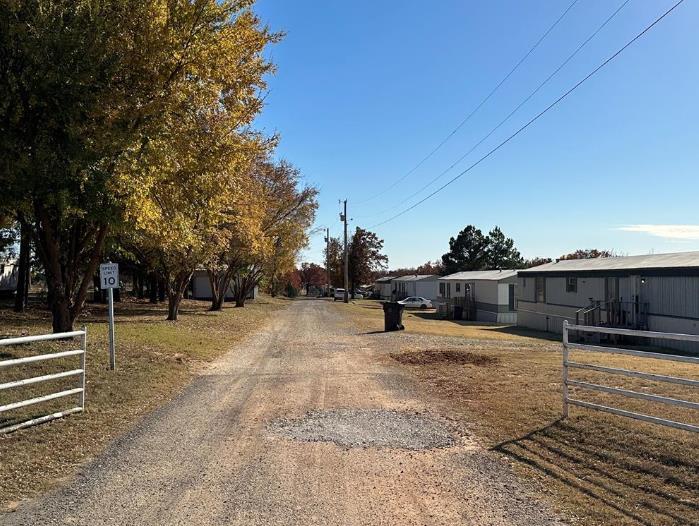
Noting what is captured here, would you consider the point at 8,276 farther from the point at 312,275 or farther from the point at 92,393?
the point at 312,275

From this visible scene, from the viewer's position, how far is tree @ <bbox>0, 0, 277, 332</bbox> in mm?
9820

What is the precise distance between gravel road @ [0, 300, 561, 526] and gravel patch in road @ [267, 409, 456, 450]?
2 centimetres

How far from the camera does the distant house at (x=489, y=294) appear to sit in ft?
128

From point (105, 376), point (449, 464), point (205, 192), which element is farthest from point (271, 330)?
point (449, 464)

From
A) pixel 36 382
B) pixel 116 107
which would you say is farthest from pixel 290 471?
pixel 116 107

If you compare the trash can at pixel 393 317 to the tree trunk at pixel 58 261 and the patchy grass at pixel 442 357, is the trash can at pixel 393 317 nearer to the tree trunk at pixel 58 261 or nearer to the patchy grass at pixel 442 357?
the patchy grass at pixel 442 357

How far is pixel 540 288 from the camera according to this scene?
32.8m

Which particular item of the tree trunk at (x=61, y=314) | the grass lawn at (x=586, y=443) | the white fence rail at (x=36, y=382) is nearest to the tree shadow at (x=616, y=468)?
the grass lawn at (x=586, y=443)

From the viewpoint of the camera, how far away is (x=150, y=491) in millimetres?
5039

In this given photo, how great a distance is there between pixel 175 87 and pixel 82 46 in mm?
1723

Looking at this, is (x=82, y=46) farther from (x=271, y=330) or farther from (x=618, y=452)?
(x=271, y=330)

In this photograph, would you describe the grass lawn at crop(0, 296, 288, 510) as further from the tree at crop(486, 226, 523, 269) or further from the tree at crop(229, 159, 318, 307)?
the tree at crop(486, 226, 523, 269)

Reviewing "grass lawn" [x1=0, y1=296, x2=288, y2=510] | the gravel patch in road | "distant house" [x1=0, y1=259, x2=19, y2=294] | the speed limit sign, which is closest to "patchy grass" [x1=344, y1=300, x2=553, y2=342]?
"grass lawn" [x1=0, y1=296, x2=288, y2=510]

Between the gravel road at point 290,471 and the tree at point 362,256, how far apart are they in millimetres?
80210
